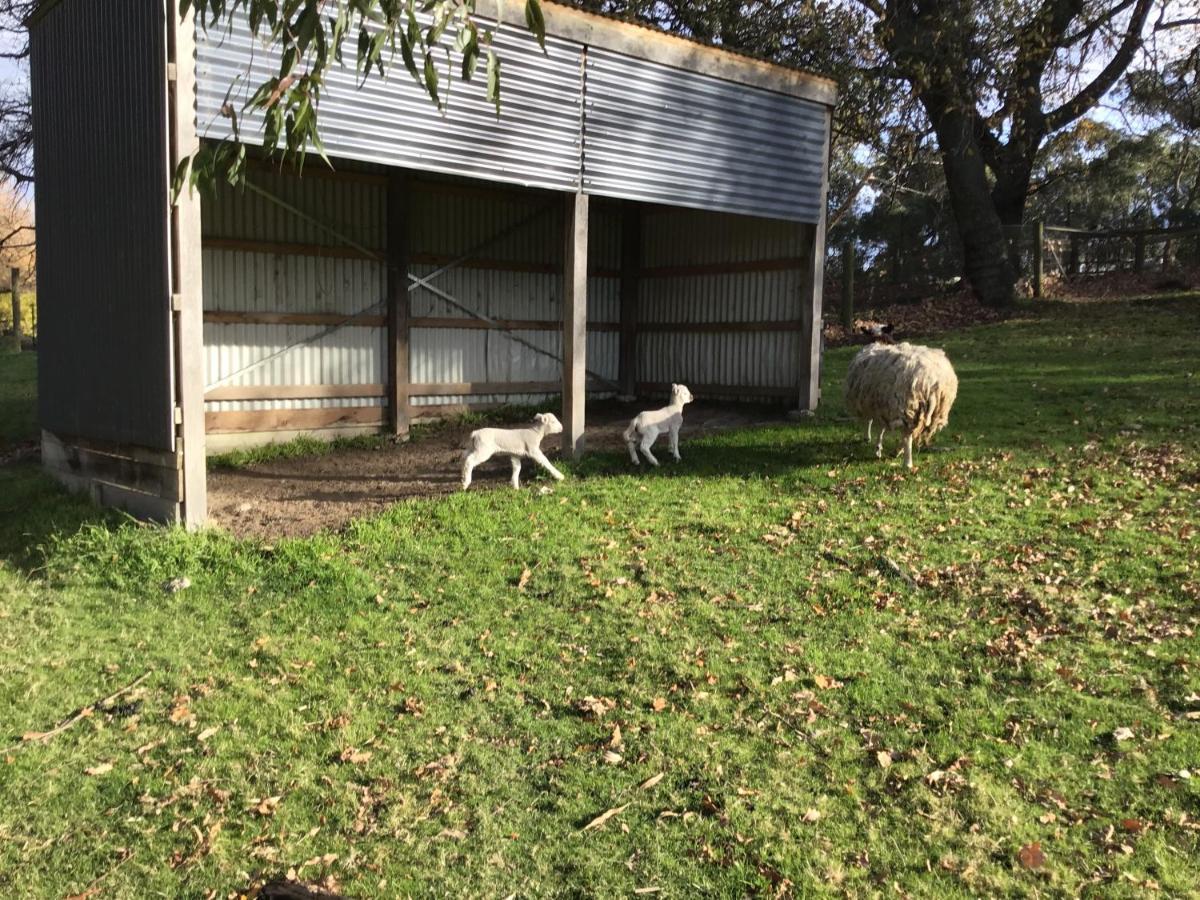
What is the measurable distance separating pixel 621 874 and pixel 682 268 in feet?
44.3

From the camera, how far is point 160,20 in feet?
27.2

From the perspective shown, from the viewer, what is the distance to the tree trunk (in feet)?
73.3

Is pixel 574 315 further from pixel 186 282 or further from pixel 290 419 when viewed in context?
pixel 290 419

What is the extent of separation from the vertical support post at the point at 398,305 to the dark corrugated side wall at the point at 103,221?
4734 mm

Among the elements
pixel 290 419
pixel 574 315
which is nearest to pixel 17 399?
pixel 290 419

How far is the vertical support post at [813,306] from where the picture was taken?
14.0 metres

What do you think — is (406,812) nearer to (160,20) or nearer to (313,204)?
(160,20)

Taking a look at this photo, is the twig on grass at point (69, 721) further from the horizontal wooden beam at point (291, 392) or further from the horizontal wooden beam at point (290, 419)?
the horizontal wooden beam at point (291, 392)

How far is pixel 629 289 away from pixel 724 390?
2.92 meters

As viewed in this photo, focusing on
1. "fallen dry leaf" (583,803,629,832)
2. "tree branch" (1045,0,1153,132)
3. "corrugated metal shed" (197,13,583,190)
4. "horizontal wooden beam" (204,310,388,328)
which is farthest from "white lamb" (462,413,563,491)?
"tree branch" (1045,0,1153,132)

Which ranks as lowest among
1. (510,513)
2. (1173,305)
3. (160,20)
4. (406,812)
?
(406,812)

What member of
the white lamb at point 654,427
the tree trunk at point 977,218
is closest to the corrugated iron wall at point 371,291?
the white lamb at point 654,427

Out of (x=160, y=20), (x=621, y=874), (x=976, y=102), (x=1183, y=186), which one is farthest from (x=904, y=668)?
(x=1183, y=186)

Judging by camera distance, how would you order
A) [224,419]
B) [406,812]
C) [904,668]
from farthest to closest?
[224,419] → [904,668] → [406,812]
